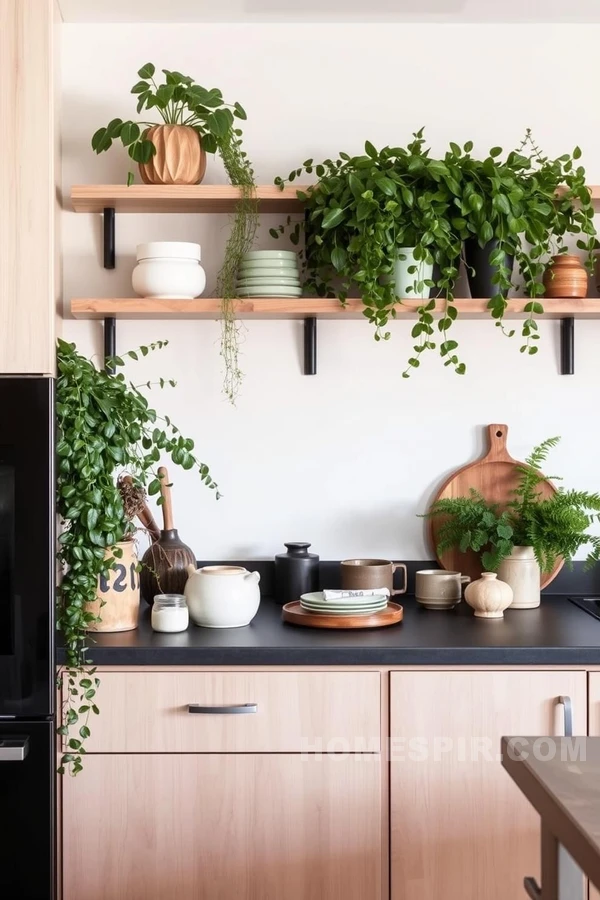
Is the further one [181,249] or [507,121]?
[507,121]

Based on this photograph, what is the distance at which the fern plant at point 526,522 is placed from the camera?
2396 millimetres

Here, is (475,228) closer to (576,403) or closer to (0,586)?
(576,403)

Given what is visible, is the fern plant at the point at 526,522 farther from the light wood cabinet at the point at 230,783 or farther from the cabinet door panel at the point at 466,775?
the light wood cabinet at the point at 230,783

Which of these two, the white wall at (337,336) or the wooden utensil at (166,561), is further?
the white wall at (337,336)

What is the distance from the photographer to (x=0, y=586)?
1.98 meters

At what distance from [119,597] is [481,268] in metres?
1.18

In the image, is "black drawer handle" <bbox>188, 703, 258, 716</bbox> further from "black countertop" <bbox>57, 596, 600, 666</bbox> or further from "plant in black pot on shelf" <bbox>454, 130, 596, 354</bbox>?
"plant in black pot on shelf" <bbox>454, 130, 596, 354</bbox>

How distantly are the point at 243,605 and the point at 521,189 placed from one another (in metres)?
1.18

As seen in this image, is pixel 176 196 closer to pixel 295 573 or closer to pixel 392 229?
pixel 392 229

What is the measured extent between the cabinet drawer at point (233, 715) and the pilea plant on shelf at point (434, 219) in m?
0.83

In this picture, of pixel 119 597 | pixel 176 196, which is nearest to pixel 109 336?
pixel 176 196

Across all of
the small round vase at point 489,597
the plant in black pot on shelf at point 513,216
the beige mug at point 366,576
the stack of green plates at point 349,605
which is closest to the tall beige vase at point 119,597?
the stack of green plates at point 349,605

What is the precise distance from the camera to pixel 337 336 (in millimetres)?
2609

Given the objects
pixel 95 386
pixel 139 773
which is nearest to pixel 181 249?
pixel 95 386
